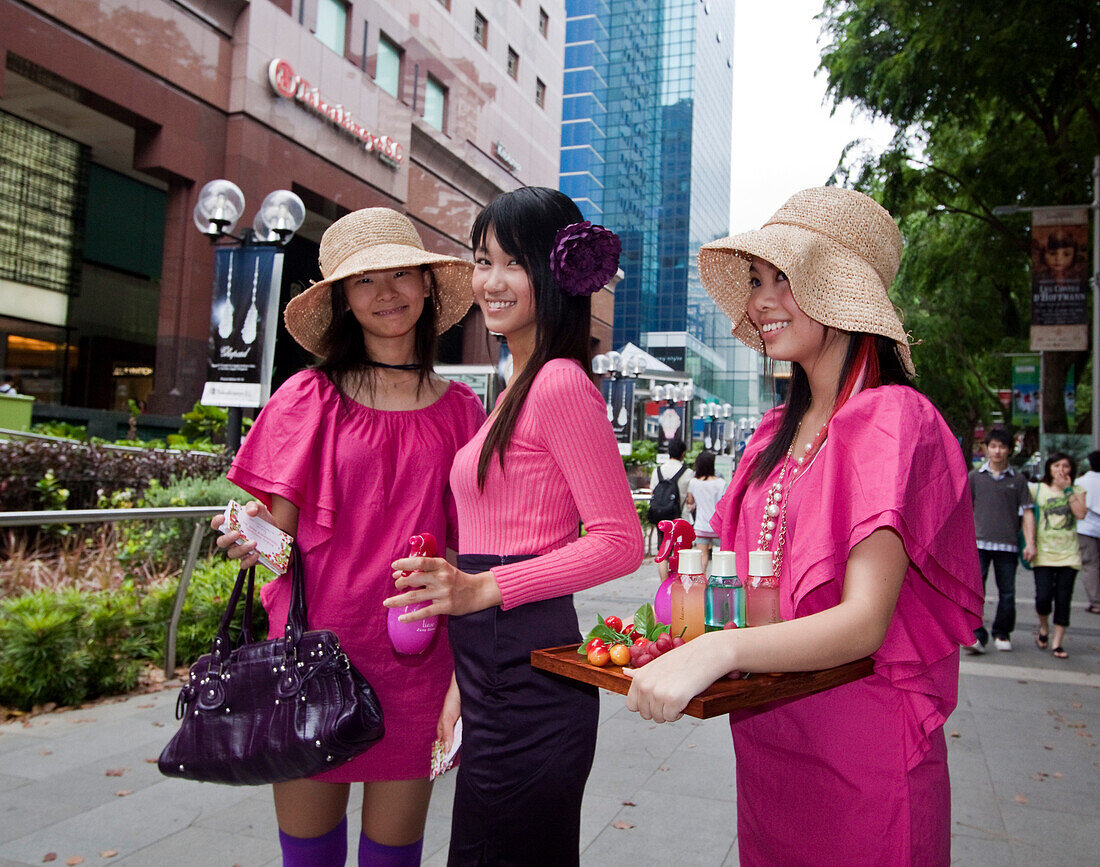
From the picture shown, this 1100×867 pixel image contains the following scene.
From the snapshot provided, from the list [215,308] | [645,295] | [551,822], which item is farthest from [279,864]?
[645,295]

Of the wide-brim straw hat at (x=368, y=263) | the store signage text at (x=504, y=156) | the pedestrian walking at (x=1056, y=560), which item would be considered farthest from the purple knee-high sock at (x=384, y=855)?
the store signage text at (x=504, y=156)

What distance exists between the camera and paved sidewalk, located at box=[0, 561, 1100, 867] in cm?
343

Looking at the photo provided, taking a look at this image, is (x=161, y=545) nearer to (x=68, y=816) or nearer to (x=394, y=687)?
(x=68, y=816)

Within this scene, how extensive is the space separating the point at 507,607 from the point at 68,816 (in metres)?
3.06

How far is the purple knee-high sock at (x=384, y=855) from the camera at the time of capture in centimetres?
207

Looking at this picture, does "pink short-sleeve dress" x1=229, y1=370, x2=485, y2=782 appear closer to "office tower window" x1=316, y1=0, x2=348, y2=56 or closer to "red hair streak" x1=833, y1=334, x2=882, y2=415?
"red hair streak" x1=833, y1=334, x2=882, y2=415

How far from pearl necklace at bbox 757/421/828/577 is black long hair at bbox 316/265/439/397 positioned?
111 cm

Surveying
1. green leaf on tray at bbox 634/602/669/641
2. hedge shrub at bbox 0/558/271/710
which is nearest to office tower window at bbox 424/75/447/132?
hedge shrub at bbox 0/558/271/710

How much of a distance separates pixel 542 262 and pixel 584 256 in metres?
0.15

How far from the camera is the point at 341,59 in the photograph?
1833 centimetres

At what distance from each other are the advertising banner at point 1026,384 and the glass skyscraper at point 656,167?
54537mm

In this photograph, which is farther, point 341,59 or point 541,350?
point 341,59

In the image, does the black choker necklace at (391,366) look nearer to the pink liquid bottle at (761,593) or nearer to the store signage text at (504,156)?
the pink liquid bottle at (761,593)

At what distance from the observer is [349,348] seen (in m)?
2.40
